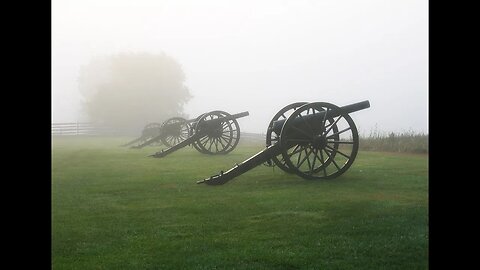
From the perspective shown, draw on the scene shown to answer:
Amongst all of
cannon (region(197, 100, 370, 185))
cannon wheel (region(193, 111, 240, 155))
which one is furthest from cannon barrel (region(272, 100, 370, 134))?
cannon wheel (region(193, 111, 240, 155))

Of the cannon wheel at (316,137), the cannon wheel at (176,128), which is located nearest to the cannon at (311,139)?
the cannon wheel at (316,137)

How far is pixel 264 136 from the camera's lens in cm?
564

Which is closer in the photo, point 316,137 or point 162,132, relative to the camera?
point 316,137

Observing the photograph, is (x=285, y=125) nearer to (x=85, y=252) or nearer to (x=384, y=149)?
(x=384, y=149)

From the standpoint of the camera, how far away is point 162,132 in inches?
308

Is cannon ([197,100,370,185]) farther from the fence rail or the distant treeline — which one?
the fence rail

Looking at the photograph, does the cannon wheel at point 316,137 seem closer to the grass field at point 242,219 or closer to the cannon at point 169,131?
the grass field at point 242,219

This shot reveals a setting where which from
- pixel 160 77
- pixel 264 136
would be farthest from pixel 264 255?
pixel 160 77

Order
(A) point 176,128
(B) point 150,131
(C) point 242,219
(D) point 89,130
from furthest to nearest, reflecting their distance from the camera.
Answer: (A) point 176,128 < (B) point 150,131 < (D) point 89,130 < (C) point 242,219

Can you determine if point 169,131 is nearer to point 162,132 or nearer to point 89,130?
point 162,132

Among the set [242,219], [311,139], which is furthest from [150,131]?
[242,219]

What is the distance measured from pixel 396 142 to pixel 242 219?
303 cm
